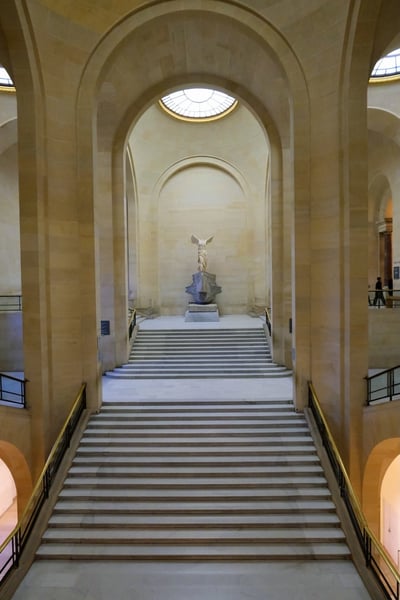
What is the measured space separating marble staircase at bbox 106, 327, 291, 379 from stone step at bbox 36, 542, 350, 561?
5.50m

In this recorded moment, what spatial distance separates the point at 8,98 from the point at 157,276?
33.3 feet

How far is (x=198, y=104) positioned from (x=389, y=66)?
931 cm

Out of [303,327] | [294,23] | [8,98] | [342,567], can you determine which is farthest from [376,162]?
[342,567]

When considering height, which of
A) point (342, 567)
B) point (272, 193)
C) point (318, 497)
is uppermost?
point (272, 193)

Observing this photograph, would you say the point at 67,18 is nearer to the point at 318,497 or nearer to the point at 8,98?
the point at 8,98

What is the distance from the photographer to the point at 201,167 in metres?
20.8

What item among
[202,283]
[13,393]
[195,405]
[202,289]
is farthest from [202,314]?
[13,393]

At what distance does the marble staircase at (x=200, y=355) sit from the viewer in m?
11.9

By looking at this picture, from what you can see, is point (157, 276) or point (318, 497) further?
point (157, 276)

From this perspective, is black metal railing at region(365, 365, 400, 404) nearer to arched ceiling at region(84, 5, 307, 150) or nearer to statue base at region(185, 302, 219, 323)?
arched ceiling at region(84, 5, 307, 150)

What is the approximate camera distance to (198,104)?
66.2 ft

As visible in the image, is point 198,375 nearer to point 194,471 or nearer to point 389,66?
point 194,471

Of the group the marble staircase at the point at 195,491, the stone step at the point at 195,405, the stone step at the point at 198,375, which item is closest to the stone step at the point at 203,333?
the stone step at the point at 198,375

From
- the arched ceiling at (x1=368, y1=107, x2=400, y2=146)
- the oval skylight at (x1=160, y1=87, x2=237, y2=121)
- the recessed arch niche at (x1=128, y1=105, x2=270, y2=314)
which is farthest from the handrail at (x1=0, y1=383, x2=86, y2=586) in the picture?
the oval skylight at (x1=160, y1=87, x2=237, y2=121)
